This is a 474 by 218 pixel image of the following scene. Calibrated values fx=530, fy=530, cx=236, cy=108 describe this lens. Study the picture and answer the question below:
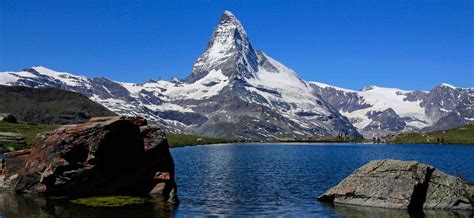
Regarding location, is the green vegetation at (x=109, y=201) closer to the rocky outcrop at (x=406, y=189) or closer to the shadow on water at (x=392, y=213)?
the shadow on water at (x=392, y=213)

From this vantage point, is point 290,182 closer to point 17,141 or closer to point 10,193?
point 10,193

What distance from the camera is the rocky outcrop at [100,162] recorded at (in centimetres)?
5797

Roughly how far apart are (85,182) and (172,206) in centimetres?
1135

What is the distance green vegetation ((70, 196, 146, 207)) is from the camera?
53438 mm

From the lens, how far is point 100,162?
58812 mm

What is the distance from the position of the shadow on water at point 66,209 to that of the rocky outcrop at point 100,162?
2828 mm

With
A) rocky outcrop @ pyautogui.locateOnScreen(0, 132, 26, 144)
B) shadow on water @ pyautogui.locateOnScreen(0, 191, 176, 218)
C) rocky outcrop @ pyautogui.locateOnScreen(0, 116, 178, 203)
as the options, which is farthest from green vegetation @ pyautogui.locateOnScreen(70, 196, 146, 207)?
rocky outcrop @ pyautogui.locateOnScreen(0, 132, 26, 144)

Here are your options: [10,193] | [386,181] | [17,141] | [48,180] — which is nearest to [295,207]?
[386,181]

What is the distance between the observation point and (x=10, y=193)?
62.7 metres

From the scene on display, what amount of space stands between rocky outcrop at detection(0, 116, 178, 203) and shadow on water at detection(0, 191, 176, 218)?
2828mm

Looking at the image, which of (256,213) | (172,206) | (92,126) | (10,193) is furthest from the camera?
(10,193)

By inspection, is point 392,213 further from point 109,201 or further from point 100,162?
point 100,162

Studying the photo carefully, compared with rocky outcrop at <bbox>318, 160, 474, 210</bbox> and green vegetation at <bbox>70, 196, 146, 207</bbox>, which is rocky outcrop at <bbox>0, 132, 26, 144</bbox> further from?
rocky outcrop at <bbox>318, 160, 474, 210</bbox>

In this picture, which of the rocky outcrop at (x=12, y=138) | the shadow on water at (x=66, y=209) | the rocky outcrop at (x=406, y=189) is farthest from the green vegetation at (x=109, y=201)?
the rocky outcrop at (x=12, y=138)
